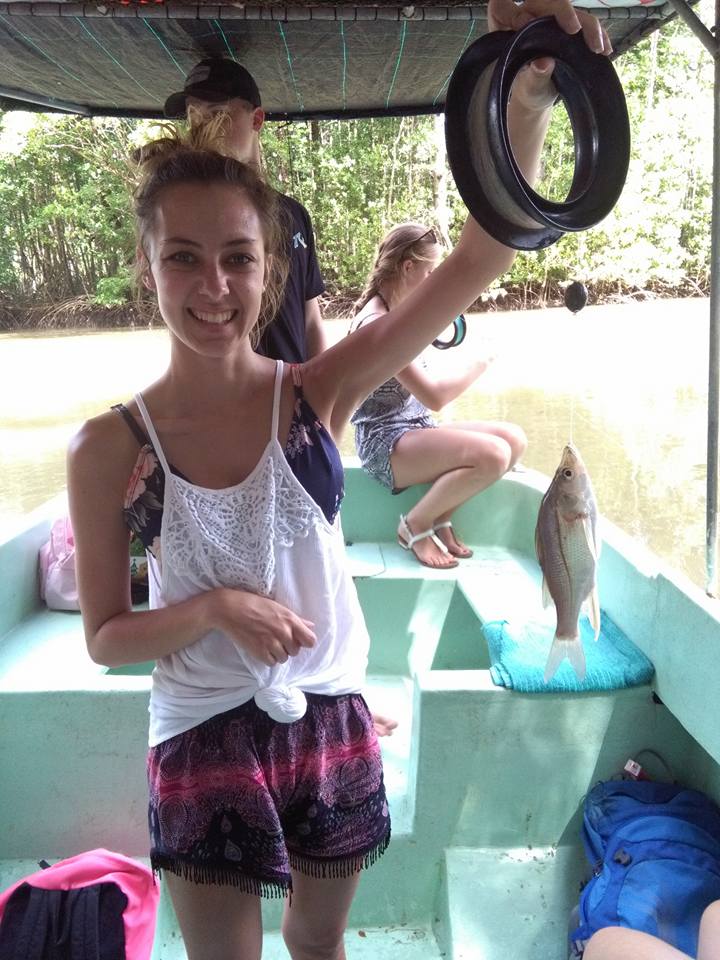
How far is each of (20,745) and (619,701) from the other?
68.5 inches

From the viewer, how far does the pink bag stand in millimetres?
2922

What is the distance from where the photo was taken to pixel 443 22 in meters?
2.31

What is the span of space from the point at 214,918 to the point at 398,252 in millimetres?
2767

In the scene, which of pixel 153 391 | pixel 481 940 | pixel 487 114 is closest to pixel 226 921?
pixel 153 391

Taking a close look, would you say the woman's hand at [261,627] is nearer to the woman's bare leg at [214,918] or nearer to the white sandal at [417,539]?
the woman's bare leg at [214,918]

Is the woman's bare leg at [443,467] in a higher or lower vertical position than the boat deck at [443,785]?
higher

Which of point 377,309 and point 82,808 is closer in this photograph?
point 82,808

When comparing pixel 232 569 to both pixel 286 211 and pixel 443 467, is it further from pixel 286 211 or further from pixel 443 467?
pixel 443 467

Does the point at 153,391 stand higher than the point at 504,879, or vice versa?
the point at 153,391

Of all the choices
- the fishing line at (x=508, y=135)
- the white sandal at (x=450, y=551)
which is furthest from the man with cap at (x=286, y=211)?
the fishing line at (x=508, y=135)

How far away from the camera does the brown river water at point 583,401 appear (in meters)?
4.94

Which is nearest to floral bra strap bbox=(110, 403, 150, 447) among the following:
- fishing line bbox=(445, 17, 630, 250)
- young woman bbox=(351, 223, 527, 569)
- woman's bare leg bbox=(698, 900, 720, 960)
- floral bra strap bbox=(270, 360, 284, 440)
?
floral bra strap bbox=(270, 360, 284, 440)

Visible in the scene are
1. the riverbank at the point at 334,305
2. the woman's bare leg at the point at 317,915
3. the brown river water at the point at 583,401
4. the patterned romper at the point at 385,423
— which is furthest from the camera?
the riverbank at the point at 334,305

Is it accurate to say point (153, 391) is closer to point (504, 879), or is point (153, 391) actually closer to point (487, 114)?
point (487, 114)
